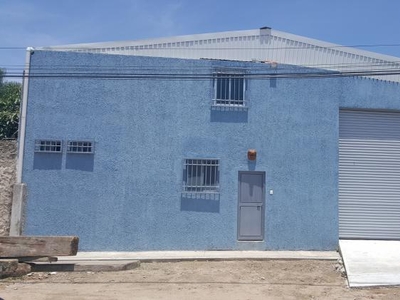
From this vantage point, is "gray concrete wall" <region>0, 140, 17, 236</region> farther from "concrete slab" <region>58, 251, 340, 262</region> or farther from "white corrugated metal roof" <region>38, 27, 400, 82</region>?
"white corrugated metal roof" <region>38, 27, 400, 82</region>

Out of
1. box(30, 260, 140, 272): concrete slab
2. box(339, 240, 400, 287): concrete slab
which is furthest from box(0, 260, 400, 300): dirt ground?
box(339, 240, 400, 287): concrete slab

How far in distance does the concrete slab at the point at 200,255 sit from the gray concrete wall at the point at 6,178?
2.08m

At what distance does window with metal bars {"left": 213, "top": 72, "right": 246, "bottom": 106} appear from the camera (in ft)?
43.6

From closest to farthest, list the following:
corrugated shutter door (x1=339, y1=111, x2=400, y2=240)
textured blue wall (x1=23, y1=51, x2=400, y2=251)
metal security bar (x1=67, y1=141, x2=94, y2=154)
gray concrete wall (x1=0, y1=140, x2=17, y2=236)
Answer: gray concrete wall (x1=0, y1=140, x2=17, y2=236) → textured blue wall (x1=23, y1=51, x2=400, y2=251) → metal security bar (x1=67, y1=141, x2=94, y2=154) → corrugated shutter door (x1=339, y1=111, x2=400, y2=240)

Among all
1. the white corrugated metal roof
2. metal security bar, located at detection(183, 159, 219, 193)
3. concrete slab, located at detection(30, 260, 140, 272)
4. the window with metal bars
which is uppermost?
the white corrugated metal roof

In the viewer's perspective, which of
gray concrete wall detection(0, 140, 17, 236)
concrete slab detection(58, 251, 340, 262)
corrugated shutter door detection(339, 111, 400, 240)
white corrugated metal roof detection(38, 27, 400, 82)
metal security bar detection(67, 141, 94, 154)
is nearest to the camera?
concrete slab detection(58, 251, 340, 262)

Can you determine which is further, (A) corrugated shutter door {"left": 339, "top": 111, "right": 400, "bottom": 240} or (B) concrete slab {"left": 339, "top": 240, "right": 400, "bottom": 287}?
(A) corrugated shutter door {"left": 339, "top": 111, "right": 400, "bottom": 240}

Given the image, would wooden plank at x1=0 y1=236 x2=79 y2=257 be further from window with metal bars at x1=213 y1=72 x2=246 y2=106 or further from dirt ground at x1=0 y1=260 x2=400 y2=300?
window with metal bars at x1=213 y1=72 x2=246 y2=106

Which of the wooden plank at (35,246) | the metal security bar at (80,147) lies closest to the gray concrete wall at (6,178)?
Result: the metal security bar at (80,147)

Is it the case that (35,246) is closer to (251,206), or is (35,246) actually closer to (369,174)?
(251,206)

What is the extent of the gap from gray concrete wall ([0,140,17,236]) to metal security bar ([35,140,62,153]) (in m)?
0.62

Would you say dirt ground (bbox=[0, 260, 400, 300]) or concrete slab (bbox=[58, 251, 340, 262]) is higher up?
concrete slab (bbox=[58, 251, 340, 262])

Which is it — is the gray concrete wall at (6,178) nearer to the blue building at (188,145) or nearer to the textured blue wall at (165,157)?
the blue building at (188,145)

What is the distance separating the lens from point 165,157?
13.0 meters
